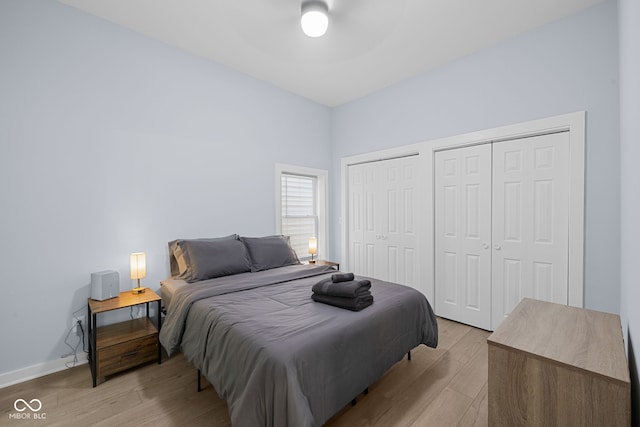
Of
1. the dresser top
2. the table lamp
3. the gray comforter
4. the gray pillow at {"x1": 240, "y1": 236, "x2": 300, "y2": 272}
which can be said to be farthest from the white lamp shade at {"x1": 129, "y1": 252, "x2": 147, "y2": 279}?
the dresser top

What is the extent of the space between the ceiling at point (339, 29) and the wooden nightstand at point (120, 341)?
8.26 ft

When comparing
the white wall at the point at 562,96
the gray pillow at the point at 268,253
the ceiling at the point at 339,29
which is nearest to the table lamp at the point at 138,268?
the gray pillow at the point at 268,253

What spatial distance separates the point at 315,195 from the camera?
4.48 m

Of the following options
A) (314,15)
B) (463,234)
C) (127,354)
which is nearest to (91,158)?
(127,354)

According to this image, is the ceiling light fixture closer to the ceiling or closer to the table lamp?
the ceiling

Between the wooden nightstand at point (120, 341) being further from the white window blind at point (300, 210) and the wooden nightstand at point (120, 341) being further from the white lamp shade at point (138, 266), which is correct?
the white window blind at point (300, 210)

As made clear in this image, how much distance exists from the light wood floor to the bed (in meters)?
0.25

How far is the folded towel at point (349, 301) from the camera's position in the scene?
1.86m

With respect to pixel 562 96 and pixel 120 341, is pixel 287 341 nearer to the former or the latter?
pixel 120 341

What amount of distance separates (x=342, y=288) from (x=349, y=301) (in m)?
0.10

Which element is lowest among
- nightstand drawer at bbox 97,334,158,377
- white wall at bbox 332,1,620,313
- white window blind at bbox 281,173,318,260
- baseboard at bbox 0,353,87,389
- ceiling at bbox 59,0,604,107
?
baseboard at bbox 0,353,87,389

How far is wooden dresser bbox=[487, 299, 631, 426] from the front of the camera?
3.22 feet

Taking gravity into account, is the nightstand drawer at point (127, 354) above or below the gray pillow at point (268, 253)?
below

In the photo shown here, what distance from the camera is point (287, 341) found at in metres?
1.45
